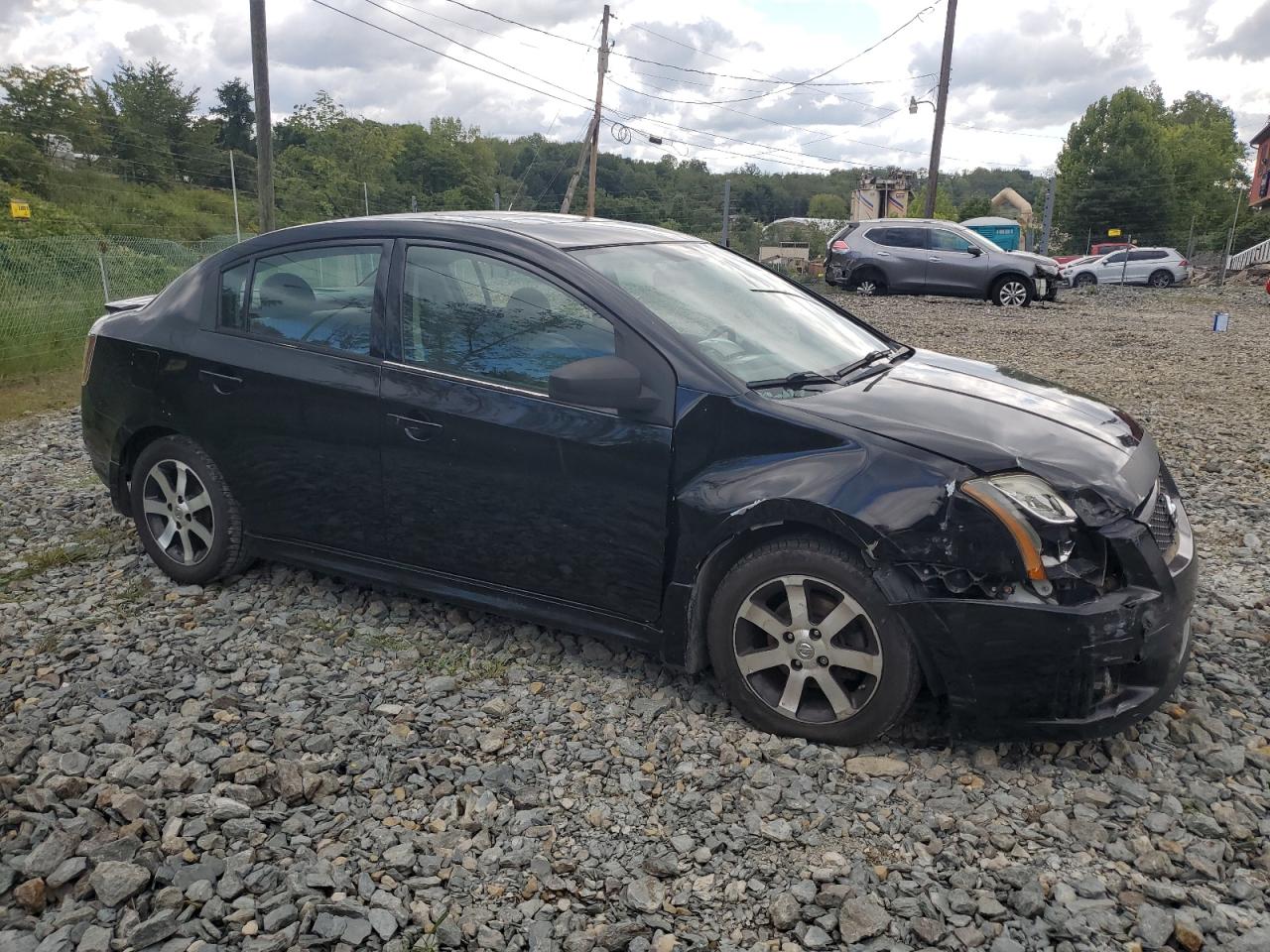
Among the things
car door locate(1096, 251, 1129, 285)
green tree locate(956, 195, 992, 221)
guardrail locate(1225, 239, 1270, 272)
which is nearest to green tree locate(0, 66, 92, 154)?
car door locate(1096, 251, 1129, 285)

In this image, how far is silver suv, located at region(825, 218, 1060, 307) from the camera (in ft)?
63.6

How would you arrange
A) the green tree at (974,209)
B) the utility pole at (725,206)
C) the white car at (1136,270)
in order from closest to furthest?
the utility pole at (725,206) → the white car at (1136,270) → the green tree at (974,209)

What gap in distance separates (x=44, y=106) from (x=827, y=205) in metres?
Answer: 77.1

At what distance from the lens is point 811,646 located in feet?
10.5

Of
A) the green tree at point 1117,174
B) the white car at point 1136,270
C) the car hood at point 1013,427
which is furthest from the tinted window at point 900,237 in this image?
the green tree at point 1117,174

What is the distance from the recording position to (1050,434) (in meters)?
3.34

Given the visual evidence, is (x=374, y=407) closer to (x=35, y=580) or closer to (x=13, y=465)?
(x=35, y=580)

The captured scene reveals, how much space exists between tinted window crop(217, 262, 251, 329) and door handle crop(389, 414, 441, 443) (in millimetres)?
1093

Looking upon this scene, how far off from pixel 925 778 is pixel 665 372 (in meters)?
1.57

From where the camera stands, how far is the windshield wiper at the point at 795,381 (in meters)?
3.49

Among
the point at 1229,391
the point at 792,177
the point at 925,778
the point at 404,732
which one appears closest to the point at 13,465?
the point at 404,732

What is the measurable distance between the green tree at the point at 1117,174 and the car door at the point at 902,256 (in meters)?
36.2

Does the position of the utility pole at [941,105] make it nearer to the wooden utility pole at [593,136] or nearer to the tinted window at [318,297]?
the wooden utility pole at [593,136]

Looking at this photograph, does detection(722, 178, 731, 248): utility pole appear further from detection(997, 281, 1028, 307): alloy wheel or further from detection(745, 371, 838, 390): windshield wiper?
detection(745, 371, 838, 390): windshield wiper
